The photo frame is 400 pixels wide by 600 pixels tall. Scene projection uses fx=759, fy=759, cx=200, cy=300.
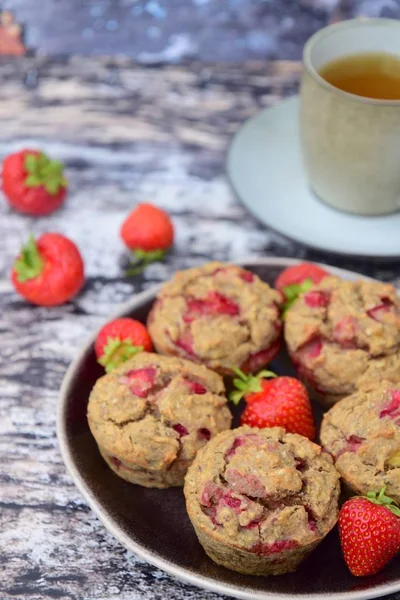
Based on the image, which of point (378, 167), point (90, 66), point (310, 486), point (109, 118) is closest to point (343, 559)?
point (310, 486)

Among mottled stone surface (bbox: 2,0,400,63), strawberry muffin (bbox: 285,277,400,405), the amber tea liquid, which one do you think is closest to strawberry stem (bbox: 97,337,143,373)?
strawberry muffin (bbox: 285,277,400,405)

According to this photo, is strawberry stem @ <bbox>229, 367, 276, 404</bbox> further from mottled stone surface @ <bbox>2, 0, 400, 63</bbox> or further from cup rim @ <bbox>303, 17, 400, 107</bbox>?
mottled stone surface @ <bbox>2, 0, 400, 63</bbox>

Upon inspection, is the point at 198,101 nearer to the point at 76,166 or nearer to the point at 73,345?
the point at 76,166

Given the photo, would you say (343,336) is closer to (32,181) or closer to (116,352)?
(116,352)

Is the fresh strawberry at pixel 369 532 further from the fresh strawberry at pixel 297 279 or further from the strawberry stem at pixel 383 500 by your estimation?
the fresh strawberry at pixel 297 279

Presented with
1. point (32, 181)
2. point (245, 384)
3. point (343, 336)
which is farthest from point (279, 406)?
point (32, 181)

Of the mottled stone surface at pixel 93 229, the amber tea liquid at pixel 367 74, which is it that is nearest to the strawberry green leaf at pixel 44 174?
the mottled stone surface at pixel 93 229
